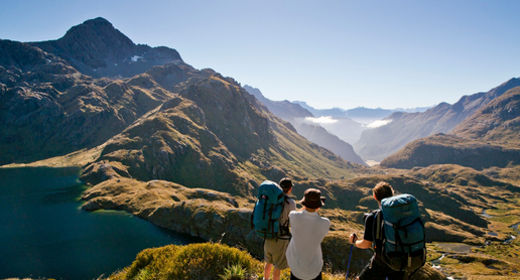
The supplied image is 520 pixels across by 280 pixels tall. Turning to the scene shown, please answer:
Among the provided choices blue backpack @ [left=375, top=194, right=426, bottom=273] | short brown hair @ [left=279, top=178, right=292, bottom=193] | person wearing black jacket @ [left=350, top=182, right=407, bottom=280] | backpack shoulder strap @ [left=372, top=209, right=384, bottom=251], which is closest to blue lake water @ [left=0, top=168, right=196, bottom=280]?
short brown hair @ [left=279, top=178, right=292, bottom=193]

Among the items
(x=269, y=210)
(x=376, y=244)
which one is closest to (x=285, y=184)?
(x=269, y=210)

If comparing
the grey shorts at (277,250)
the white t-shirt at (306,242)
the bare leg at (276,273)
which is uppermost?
the white t-shirt at (306,242)

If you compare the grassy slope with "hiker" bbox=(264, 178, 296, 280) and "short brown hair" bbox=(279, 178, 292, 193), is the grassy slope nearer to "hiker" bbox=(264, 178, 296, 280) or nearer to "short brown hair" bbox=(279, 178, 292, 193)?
"hiker" bbox=(264, 178, 296, 280)

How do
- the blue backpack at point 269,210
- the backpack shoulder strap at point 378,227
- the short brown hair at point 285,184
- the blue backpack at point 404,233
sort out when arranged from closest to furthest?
the blue backpack at point 404,233
the backpack shoulder strap at point 378,227
the blue backpack at point 269,210
the short brown hair at point 285,184

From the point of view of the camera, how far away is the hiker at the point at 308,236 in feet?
26.7

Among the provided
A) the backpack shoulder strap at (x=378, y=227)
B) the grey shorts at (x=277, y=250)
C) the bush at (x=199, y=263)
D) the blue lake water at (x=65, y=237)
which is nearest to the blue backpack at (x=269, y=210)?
the grey shorts at (x=277, y=250)

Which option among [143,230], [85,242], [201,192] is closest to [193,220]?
[143,230]

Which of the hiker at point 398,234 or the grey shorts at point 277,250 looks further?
the grey shorts at point 277,250

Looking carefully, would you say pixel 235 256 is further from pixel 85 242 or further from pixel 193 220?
pixel 85 242

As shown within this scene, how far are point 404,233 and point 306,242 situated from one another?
Answer: 9.49ft

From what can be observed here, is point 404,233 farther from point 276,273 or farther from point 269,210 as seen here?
point 276,273

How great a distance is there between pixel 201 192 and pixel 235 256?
389 ft

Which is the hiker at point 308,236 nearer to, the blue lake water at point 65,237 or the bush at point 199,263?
the bush at point 199,263

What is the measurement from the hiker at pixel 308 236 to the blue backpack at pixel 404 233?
6.09 feet
